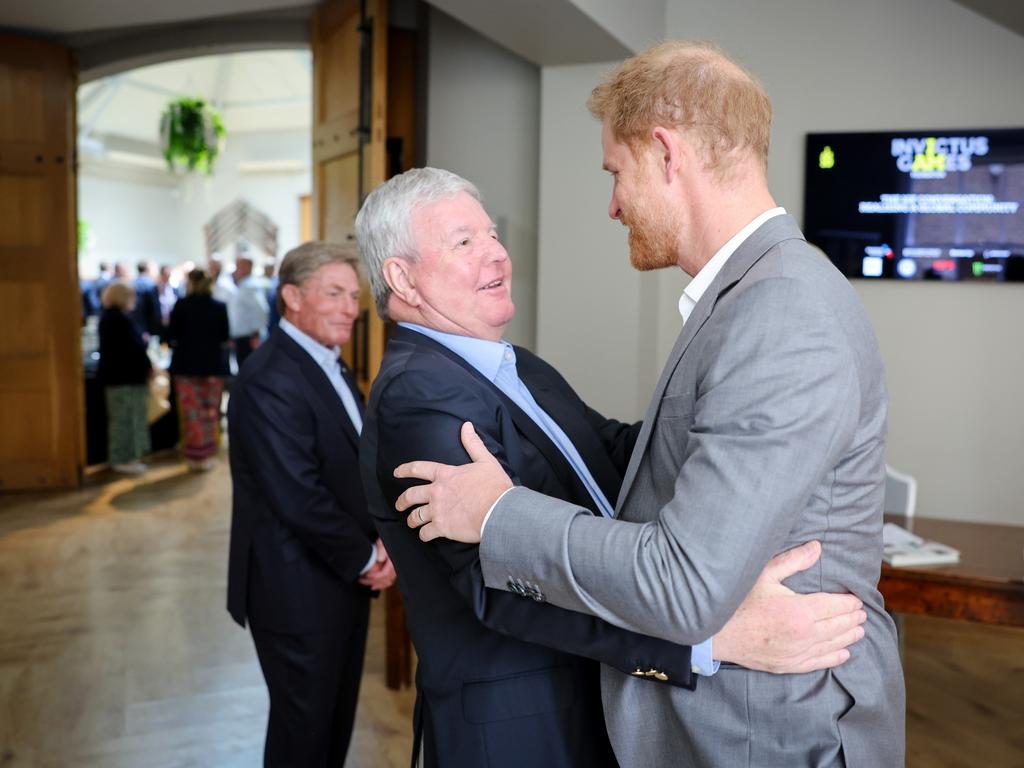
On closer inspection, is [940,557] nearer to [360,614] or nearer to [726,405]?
[360,614]

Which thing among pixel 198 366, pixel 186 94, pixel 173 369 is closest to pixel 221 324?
pixel 198 366

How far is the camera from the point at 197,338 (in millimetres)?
7871

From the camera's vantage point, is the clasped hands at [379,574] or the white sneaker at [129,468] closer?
the clasped hands at [379,574]

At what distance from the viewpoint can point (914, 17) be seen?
477cm

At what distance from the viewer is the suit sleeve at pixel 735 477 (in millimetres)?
1078

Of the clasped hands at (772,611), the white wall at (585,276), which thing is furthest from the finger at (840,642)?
the white wall at (585,276)

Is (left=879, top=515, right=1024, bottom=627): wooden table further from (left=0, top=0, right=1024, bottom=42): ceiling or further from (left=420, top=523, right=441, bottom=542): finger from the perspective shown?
(left=0, top=0, right=1024, bottom=42): ceiling

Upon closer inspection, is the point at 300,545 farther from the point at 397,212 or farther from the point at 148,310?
the point at 148,310

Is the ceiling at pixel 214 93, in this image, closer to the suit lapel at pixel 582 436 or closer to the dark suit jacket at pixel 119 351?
the dark suit jacket at pixel 119 351

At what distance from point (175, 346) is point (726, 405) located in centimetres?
755

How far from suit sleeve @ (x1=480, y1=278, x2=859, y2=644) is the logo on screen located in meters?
4.12

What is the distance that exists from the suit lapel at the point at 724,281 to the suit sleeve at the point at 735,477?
0.08 m

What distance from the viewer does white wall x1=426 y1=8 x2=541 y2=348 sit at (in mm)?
5398

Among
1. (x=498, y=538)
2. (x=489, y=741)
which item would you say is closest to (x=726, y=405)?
(x=498, y=538)
